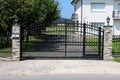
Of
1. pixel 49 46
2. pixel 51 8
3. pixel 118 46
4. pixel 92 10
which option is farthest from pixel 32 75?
pixel 92 10

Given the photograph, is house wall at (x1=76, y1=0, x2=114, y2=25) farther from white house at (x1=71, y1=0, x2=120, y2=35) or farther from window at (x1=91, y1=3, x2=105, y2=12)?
window at (x1=91, y1=3, x2=105, y2=12)

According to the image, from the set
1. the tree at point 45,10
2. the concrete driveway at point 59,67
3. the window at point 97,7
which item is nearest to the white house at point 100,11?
the window at point 97,7

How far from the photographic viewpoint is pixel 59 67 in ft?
57.0

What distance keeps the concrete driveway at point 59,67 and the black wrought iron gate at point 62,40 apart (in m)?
1.47

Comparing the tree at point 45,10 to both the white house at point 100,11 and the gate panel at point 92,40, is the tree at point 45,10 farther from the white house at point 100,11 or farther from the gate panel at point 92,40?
the white house at point 100,11

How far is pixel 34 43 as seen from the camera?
2119cm

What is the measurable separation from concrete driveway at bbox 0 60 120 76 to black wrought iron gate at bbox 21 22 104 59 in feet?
4.81

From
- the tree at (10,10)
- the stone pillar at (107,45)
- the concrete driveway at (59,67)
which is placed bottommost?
the concrete driveway at (59,67)

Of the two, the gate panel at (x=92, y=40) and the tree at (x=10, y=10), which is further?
the tree at (x=10, y=10)

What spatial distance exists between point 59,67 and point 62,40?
4323 mm

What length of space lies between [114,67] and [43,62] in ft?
12.2

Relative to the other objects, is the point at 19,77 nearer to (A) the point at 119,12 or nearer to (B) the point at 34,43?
(B) the point at 34,43

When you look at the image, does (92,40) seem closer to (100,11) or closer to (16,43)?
(16,43)

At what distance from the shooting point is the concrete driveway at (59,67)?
16.1 m
